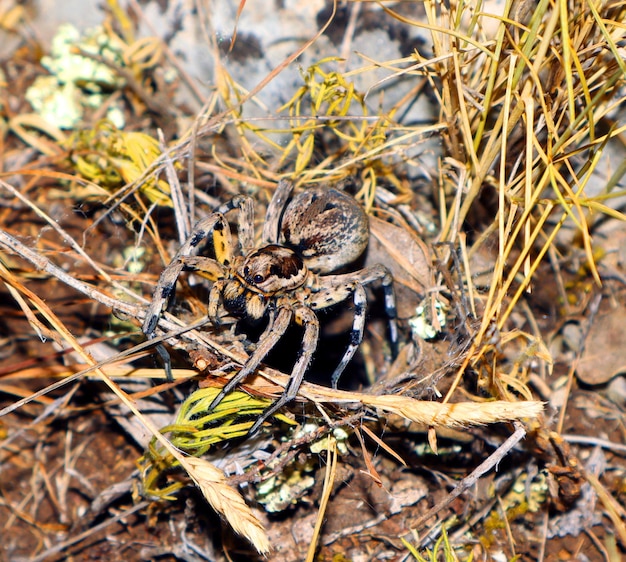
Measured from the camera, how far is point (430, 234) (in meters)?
2.42

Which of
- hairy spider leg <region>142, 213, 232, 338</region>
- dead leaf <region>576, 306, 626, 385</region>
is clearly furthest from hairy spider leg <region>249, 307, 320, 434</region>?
dead leaf <region>576, 306, 626, 385</region>

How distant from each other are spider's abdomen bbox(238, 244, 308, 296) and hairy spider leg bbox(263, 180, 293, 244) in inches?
5.7

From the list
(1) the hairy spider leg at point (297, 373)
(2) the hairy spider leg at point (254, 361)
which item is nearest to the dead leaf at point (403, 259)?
(1) the hairy spider leg at point (297, 373)

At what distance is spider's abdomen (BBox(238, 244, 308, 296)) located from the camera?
84.9 inches

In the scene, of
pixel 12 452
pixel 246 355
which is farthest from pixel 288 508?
pixel 12 452

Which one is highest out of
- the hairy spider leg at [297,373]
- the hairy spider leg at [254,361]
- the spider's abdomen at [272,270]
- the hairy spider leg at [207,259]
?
the hairy spider leg at [207,259]

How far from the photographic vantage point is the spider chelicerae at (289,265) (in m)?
2.07

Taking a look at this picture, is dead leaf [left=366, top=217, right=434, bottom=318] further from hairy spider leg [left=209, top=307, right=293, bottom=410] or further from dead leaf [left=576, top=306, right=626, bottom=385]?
dead leaf [left=576, top=306, right=626, bottom=385]

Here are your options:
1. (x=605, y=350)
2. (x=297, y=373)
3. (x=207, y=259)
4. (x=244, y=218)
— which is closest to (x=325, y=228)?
(x=244, y=218)

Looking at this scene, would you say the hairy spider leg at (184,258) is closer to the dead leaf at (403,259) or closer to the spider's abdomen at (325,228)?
the spider's abdomen at (325,228)

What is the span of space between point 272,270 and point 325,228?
0.92 feet

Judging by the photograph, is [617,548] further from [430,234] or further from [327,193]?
[327,193]

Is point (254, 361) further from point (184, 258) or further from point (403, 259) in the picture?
point (403, 259)

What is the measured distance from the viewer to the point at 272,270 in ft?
7.16
